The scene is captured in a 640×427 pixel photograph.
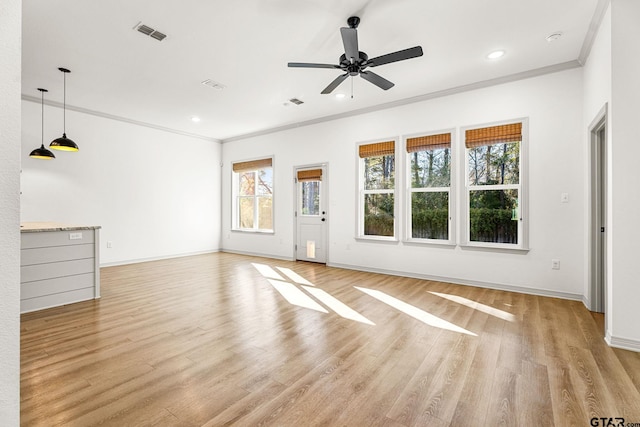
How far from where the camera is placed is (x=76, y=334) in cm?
289

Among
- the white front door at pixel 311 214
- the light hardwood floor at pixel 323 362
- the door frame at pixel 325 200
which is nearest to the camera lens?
the light hardwood floor at pixel 323 362

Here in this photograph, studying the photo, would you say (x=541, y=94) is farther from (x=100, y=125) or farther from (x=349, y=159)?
(x=100, y=125)

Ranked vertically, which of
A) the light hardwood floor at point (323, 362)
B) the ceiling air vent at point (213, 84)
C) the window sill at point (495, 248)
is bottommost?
the light hardwood floor at point (323, 362)

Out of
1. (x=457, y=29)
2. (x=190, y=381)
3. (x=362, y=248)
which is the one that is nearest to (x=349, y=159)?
(x=362, y=248)

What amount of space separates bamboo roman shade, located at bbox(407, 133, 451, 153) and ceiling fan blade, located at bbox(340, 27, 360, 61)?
7.86ft

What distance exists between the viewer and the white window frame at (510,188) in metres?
4.27

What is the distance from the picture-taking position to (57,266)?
3752mm

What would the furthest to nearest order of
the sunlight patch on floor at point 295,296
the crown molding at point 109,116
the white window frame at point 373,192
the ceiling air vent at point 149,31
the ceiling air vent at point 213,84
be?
the white window frame at point 373,192, the crown molding at point 109,116, the ceiling air vent at point 213,84, the sunlight patch on floor at point 295,296, the ceiling air vent at point 149,31

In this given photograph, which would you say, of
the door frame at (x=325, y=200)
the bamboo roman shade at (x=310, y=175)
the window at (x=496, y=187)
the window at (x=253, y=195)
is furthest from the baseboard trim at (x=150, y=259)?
the window at (x=496, y=187)

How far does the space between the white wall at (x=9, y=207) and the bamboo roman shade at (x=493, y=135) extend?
197 inches

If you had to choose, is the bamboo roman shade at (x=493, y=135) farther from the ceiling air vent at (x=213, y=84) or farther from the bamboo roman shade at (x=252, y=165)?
the bamboo roman shade at (x=252, y=165)

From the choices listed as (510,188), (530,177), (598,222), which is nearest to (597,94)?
(530,177)

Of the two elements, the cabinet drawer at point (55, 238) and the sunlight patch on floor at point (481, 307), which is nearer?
the sunlight patch on floor at point (481, 307)

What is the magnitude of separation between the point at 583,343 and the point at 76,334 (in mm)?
4657
